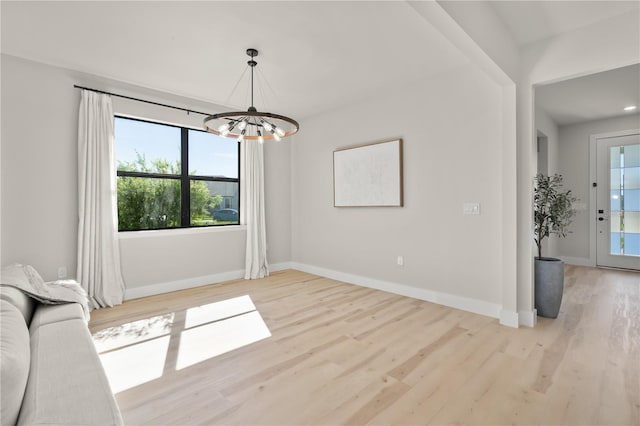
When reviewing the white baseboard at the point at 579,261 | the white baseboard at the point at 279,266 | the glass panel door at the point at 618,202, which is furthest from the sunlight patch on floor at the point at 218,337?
the glass panel door at the point at 618,202

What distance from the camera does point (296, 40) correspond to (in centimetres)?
295

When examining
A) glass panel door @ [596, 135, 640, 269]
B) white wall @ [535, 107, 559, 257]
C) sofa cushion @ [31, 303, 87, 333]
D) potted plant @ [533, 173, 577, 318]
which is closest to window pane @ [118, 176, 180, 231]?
sofa cushion @ [31, 303, 87, 333]

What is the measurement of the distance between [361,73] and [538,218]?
2.59 meters

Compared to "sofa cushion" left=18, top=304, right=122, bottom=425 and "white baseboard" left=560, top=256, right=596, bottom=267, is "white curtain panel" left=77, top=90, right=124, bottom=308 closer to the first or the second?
"sofa cushion" left=18, top=304, right=122, bottom=425

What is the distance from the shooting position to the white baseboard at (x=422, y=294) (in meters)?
3.39

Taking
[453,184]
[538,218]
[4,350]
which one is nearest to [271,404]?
[4,350]

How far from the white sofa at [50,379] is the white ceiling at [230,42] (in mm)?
2401

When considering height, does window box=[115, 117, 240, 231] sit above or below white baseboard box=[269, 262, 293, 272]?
above

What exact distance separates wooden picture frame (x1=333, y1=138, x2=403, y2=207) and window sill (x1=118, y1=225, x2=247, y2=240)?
1.76 metres

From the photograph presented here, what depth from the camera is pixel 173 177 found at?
178 inches

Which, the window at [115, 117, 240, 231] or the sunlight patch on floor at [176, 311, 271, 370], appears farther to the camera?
the window at [115, 117, 240, 231]

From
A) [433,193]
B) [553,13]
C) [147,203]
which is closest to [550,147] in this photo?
[433,193]

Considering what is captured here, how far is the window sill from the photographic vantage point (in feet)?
13.4

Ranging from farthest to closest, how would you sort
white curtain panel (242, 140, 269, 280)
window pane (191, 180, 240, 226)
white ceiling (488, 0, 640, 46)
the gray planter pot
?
white curtain panel (242, 140, 269, 280), window pane (191, 180, 240, 226), the gray planter pot, white ceiling (488, 0, 640, 46)
